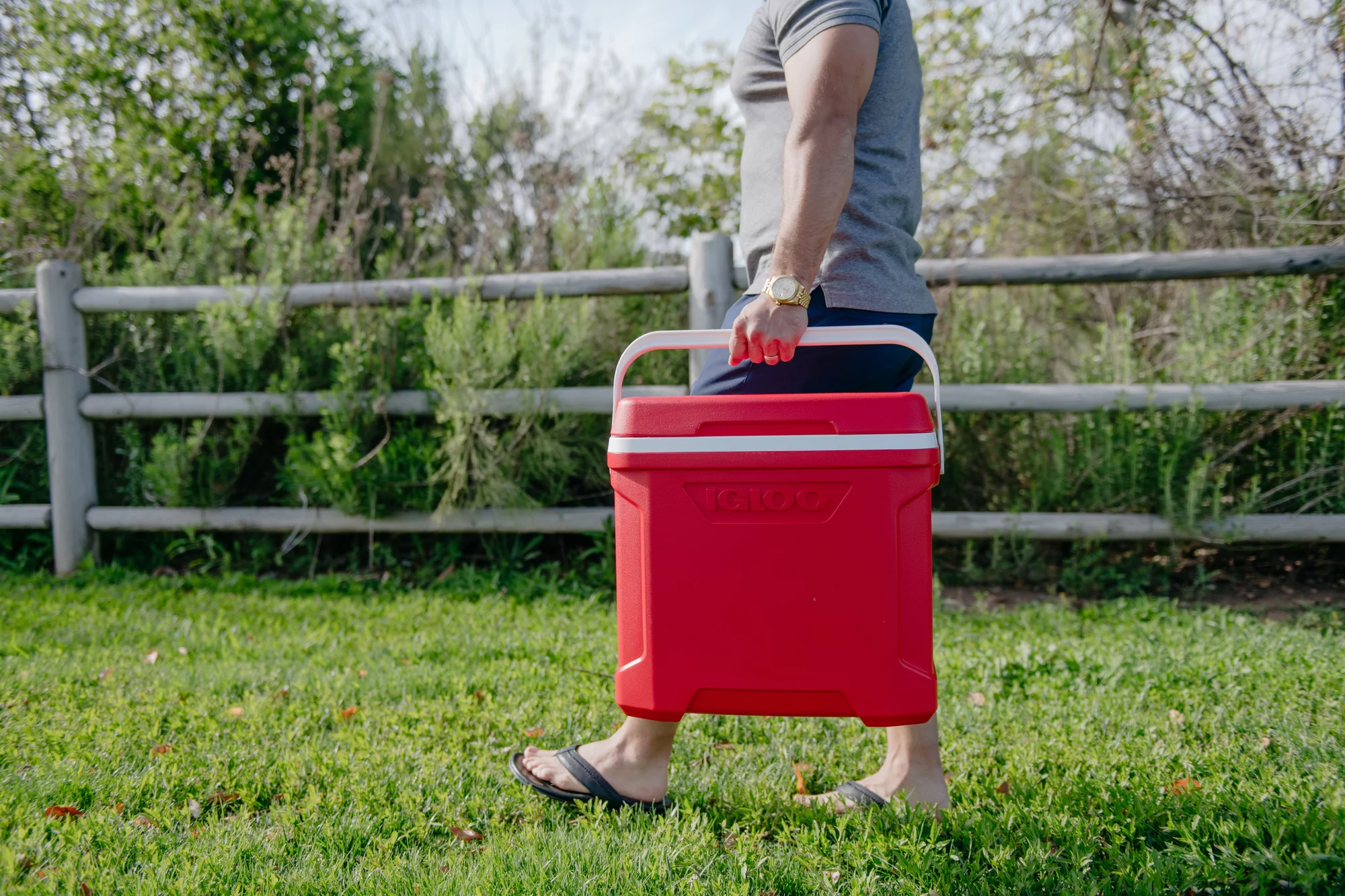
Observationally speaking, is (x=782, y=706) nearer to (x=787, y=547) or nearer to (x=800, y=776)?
(x=787, y=547)

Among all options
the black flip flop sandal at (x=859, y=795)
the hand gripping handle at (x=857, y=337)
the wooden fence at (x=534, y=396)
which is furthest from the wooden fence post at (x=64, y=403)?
the black flip flop sandal at (x=859, y=795)

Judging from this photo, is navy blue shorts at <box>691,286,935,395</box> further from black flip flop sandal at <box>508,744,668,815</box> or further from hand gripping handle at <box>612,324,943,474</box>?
black flip flop sandal at <box>508,744,668,815</box>

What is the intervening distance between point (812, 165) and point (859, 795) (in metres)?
1.27

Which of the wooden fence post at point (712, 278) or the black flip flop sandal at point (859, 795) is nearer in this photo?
the black flip flop sandal at point (859, 795)

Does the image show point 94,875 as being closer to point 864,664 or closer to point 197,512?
point 864,664

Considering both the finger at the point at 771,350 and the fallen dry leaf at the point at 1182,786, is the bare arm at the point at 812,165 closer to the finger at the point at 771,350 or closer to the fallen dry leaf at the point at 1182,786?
the finger at the point at 771,350

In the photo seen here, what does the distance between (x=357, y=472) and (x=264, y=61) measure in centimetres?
520

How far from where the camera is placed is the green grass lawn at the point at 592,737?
4.99 feet

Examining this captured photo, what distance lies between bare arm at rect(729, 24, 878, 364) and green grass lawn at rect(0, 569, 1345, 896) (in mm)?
952

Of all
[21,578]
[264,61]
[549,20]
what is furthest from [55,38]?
[21,578]

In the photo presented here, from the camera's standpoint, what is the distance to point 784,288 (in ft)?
5.06

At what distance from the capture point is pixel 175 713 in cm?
229

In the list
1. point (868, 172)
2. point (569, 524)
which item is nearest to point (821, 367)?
point (868, 172)

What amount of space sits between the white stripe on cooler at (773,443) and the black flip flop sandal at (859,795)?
781 millimetres
